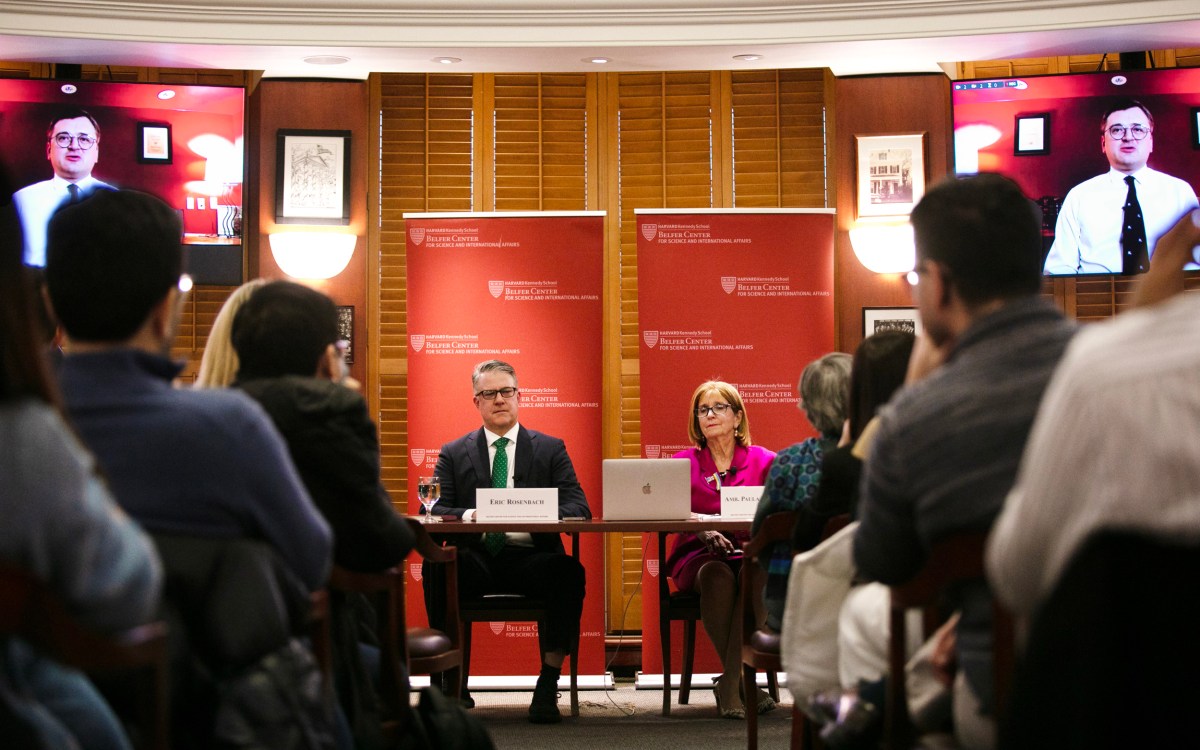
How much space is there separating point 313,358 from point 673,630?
3953mm

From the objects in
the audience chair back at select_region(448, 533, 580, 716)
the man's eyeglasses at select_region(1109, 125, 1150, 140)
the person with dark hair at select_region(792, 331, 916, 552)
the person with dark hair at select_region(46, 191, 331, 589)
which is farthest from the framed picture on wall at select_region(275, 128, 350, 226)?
the person with dark hair at select_region(46, 191, 331, 589)

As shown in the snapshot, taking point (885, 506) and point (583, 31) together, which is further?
point (583, 31)

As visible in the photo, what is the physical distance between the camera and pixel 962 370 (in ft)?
6.61

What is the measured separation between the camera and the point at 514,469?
19.5 ft

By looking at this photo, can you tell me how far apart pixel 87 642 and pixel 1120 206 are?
613 cm

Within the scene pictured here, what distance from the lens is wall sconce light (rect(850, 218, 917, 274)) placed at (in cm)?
685

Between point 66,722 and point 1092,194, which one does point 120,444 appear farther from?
point 1092,194

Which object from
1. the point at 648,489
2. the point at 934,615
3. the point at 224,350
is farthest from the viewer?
the point at 648,489

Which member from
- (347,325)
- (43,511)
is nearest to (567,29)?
(347,325)

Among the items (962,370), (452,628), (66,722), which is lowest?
(452,628)

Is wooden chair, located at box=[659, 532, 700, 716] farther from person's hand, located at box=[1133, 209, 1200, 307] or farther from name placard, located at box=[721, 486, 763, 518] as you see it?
person's hand, located at box=[1133, 209, 1200, 307]

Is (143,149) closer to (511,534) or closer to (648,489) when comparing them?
(511,534)

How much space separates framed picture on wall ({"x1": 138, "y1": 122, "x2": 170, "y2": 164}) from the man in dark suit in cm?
214

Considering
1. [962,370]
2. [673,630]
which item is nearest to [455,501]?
[673,630]
